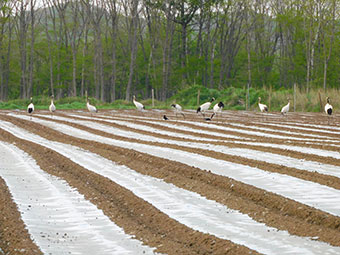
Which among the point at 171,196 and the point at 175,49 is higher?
the point at 175,49

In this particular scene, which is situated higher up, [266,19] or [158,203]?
[266,19]

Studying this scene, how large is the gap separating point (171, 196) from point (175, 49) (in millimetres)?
54504

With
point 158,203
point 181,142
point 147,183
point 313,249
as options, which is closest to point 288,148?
point 181,142

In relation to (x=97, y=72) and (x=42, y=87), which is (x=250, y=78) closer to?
(x=97, y=72)

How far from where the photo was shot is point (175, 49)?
62562 millimetres

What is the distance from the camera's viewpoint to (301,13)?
2025 inches

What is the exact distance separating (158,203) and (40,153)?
662 centimetres

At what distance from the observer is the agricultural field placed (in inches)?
251

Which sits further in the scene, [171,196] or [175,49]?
[175,49]

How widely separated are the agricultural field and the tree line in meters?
32.9

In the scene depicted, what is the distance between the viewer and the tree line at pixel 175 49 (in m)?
49.6

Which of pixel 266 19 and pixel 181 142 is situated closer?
pixel 181 142

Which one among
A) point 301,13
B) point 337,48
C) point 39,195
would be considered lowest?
point 39,195

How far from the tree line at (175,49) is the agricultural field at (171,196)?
3293 centimetres
